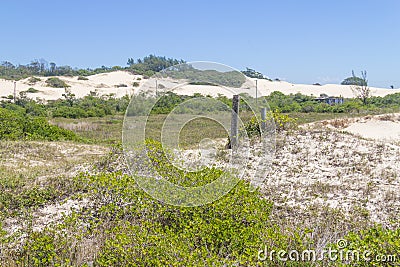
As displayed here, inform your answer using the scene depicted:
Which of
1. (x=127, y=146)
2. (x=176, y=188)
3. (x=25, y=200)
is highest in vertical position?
(x=127, y=146)

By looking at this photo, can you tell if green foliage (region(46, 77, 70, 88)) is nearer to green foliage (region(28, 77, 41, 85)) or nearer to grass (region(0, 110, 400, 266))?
green foliage (region(28, 77, 41, 85))

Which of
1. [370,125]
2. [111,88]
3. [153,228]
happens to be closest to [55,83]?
[111,88]

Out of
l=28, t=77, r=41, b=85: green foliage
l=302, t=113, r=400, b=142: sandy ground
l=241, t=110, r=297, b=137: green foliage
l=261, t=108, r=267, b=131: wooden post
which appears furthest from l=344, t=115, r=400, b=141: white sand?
l=28, t=77, r=41, b=85: green foliage

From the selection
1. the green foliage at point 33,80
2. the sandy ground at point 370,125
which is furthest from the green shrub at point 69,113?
the green foliage at point 33,80

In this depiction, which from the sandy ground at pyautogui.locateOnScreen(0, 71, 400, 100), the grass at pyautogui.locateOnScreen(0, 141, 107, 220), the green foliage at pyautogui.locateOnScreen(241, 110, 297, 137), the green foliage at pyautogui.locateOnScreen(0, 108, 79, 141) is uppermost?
the sandy ground at pyautogui.locateOnScreen(0, 71, 400, 100)

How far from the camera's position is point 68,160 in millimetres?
10672

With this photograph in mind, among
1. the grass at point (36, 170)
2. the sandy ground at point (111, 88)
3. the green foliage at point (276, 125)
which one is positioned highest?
the sandy ground at point (111, 88)

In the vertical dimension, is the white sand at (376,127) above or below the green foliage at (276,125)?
below

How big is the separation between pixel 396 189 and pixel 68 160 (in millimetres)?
7287

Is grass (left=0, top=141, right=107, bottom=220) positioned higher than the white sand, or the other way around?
the white sand

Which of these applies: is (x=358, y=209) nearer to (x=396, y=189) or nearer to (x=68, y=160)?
(x=396, y=189)

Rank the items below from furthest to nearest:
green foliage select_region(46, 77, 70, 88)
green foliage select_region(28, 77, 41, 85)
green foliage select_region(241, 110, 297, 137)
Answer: green foliage select_region(46, 77, 70, 88), green foliage select_region(28, 77, 41, 85), green foliage select_region(241, 110, 297, 137)

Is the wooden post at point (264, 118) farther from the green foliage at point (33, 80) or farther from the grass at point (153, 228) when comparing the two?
the green foliage at point (33, 80)

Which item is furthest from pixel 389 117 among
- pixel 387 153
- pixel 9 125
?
pixel 9 125
